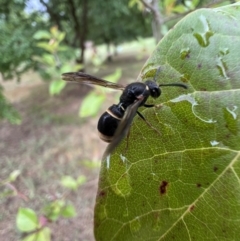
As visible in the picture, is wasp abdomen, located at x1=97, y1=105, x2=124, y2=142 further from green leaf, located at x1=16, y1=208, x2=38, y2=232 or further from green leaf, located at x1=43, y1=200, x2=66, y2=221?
green leaf, located at x1=43, y1=200, x2=66, y2=221

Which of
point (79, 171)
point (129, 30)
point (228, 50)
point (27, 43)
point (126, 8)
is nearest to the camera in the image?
point (228, 50)

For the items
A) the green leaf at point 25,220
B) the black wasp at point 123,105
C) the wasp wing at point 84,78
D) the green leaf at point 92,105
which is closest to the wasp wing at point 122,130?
the black wasp at point 123,105

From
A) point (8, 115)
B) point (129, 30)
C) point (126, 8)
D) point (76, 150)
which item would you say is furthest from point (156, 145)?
point (129, 30)

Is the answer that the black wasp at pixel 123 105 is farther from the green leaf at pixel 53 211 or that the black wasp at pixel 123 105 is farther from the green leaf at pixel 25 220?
the green leaf at pixel 53 211

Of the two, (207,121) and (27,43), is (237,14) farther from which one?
(27,43)

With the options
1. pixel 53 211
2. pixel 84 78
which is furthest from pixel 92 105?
pixel 84 78
